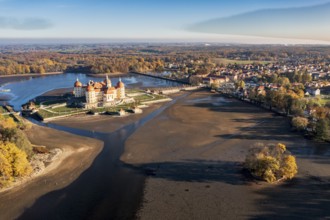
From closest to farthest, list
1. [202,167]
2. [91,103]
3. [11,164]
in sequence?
[11,164]
[202,167]
[91,103]

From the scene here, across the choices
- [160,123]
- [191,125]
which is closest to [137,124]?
[160,123]

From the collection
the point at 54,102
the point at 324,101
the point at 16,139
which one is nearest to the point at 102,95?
the point at 54,102

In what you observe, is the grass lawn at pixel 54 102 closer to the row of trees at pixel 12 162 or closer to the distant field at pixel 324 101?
the row of trees at pixel 12 162

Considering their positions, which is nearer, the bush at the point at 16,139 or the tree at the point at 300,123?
the bush at the point at 16,139

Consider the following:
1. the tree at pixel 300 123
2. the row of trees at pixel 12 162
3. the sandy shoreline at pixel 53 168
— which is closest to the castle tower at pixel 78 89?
the sandy shoreline at pixel 53 168

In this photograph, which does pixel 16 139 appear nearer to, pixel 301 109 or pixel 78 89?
pixel 78 89
